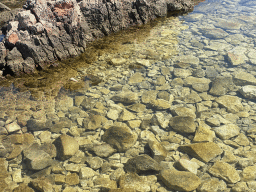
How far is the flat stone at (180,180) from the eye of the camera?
4316 mm

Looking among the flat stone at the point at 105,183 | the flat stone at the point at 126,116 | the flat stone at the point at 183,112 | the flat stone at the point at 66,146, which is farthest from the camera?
the flat stone at the point at 183,112

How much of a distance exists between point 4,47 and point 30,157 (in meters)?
5.60

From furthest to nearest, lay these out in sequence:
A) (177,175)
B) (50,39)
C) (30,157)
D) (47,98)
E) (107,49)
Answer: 1. (107,49)
2. (50,39)
3. (47,98)
4. (30,157)
5. (177,175)

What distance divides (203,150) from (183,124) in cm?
91

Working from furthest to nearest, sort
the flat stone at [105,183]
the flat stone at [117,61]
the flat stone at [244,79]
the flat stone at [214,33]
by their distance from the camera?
1. the flat stone at [214,33]
2. the flat stone at [117,61]
3. the flat stone at [244,79]
4. the flat stone at [105,183]

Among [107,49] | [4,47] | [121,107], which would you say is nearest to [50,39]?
[4,47]

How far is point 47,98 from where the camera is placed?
7070 mm

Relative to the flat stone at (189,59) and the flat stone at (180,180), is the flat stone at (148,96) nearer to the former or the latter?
the flat stone at (189,59)

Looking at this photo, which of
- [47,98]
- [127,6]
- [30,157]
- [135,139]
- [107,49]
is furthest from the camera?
[127,6]

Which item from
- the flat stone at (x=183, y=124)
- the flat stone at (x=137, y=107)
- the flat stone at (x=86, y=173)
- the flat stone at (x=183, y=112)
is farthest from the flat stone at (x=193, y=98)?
the flat stone at (x=86, y=173)

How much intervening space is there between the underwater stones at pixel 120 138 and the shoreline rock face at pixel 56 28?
16.1 ft

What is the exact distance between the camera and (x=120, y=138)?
17.6 feet

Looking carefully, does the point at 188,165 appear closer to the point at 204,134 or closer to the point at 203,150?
the point at 203,150

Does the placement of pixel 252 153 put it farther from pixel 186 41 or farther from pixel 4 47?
pixel 4 47
